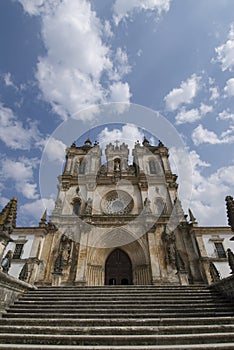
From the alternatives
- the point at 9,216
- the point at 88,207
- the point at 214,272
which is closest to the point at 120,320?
the point at 9,216

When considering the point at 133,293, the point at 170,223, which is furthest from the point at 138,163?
the point at 133,293

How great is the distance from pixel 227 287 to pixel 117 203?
45.4 ft

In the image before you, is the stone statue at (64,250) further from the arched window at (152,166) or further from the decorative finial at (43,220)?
the arched window at (152,166)

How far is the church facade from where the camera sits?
14.3 m

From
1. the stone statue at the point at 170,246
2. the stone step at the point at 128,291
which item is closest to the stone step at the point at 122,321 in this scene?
the stone step at the point at 128,291

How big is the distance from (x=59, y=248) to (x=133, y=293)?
9.71 metres

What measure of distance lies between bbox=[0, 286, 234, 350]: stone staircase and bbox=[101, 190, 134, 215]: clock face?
11245 mm

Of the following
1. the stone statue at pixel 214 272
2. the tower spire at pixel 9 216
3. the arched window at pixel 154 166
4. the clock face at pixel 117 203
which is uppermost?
the arched window at pixel 154 166

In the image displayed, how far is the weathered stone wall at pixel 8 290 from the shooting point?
19.5 ft

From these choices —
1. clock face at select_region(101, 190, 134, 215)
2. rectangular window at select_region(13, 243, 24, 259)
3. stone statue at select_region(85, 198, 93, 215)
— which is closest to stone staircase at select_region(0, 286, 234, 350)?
rectangular window at select_region(13, 243, 24, 259)

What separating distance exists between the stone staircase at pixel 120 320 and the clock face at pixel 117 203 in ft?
36.9

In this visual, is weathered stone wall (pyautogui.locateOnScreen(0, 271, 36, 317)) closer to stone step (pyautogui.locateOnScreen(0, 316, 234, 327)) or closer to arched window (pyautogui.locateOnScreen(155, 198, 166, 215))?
stone step (pyautogui.locateOnScreen(0, 316, 234, 327))

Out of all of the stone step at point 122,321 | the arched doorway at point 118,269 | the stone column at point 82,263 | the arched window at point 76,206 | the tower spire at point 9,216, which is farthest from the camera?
the arched window at point 76,206

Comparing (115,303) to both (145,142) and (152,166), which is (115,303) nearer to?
(152,166)
